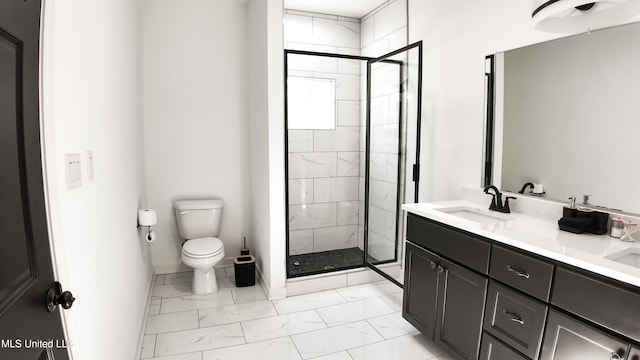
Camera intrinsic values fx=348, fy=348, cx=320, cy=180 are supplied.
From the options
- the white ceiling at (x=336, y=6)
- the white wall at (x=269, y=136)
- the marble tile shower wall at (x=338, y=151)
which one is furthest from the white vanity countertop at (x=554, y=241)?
the white ceiling at (x=336, y=6)

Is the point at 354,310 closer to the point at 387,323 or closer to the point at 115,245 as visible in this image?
the point at 387,323

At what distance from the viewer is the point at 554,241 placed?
1.64 metres

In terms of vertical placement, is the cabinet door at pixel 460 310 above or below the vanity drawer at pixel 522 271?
below

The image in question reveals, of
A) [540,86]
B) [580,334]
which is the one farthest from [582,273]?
[540,86]

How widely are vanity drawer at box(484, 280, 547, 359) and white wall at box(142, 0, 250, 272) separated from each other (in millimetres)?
2685

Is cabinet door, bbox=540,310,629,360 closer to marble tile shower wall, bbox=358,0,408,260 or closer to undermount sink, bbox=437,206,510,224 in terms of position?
undermount sink, bbox=437,206,510,224

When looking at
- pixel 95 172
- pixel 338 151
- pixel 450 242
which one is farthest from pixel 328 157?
pixel 95 172

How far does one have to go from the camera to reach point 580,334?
4.65 feet

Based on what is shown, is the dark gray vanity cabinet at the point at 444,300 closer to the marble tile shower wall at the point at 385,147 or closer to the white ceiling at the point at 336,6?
the marble tile shower wall at the point at 385,147

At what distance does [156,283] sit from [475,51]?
3.41 meters

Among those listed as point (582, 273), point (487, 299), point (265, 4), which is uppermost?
point (265, 4)

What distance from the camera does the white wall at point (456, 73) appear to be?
7.22 ft

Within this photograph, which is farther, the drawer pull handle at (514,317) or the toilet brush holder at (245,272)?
the toilet brush holder at (245,272)

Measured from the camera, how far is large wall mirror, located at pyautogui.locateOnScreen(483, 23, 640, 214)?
168 centimetres
